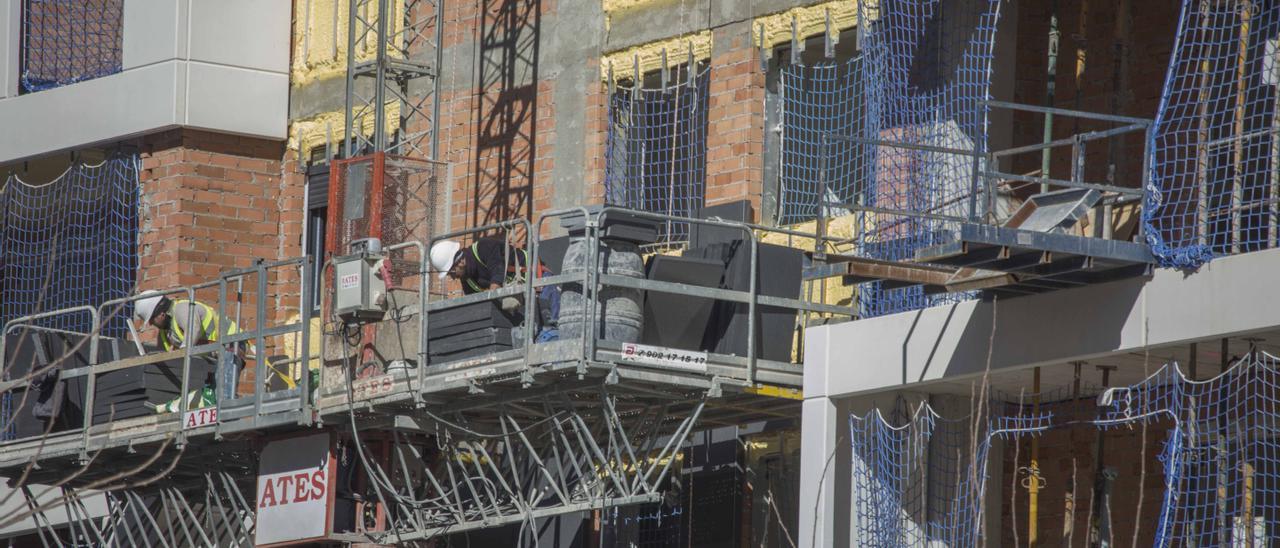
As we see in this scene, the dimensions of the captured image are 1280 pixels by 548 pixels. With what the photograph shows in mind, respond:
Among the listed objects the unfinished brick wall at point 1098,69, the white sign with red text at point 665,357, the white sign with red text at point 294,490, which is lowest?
the white sign with red text at point 294,490

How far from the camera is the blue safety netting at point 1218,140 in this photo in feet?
52.0

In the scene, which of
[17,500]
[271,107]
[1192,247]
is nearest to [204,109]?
[271,107]

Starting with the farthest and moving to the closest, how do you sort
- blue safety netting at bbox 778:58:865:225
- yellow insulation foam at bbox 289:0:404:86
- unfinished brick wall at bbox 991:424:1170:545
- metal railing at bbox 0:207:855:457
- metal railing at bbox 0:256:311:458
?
1. yellow insulation foam at bbox 289:0:404:86
2. blue safety netting at bbox 778:58:865:225
3. metal railing at bbox 0:256:311:458
4. metal railing at bbox 0:207:855:457
5. unfinished brick wall at bbox 991:424:1170:545

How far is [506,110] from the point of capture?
2456 centimetres

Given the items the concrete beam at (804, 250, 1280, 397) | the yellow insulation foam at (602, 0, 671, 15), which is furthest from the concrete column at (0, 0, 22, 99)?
the concrete beam at (804, 250, 1280, 397)

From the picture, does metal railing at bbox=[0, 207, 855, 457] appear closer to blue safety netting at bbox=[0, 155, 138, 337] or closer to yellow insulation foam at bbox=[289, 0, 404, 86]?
blue safety netting at bbox=[0, 155, 138, 337]

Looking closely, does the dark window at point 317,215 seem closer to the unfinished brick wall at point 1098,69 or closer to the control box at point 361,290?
the control box at point 361,290

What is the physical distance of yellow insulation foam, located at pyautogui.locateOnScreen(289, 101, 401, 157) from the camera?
85.8ft

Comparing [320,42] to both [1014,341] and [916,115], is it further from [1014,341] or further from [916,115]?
[1014,341]

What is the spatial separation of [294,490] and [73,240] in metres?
8.51

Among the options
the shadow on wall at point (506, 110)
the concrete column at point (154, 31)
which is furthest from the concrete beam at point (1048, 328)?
the concrete column at point (154, 31)

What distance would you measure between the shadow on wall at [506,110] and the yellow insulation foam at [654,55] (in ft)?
3.76

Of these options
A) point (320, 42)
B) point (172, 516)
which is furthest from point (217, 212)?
point (172, 516)

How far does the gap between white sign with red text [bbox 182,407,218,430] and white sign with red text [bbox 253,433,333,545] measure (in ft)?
1.85
